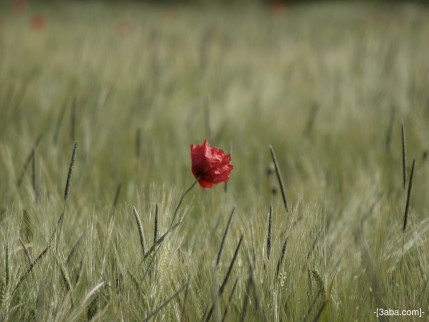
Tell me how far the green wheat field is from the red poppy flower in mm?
47

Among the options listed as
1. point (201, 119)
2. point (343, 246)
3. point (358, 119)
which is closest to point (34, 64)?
point (201, 119)

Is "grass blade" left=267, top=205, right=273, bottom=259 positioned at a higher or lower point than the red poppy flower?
lower

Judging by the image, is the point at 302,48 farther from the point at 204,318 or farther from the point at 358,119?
the point at 204,318

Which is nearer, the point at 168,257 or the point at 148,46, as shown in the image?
the point at 168,257

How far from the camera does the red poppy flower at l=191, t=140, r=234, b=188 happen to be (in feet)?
2.38

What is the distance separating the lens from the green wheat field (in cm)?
64

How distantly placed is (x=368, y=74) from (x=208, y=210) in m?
1.43

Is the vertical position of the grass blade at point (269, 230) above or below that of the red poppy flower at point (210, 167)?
below

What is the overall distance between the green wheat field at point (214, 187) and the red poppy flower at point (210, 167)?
47 millimetres

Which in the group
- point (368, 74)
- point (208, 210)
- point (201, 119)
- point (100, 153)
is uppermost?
point (368, 74)

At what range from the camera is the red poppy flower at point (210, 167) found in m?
0.73

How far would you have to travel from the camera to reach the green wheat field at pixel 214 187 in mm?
636

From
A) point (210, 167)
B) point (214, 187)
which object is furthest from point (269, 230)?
point (214, 187)

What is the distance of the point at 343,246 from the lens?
2.61 feet
